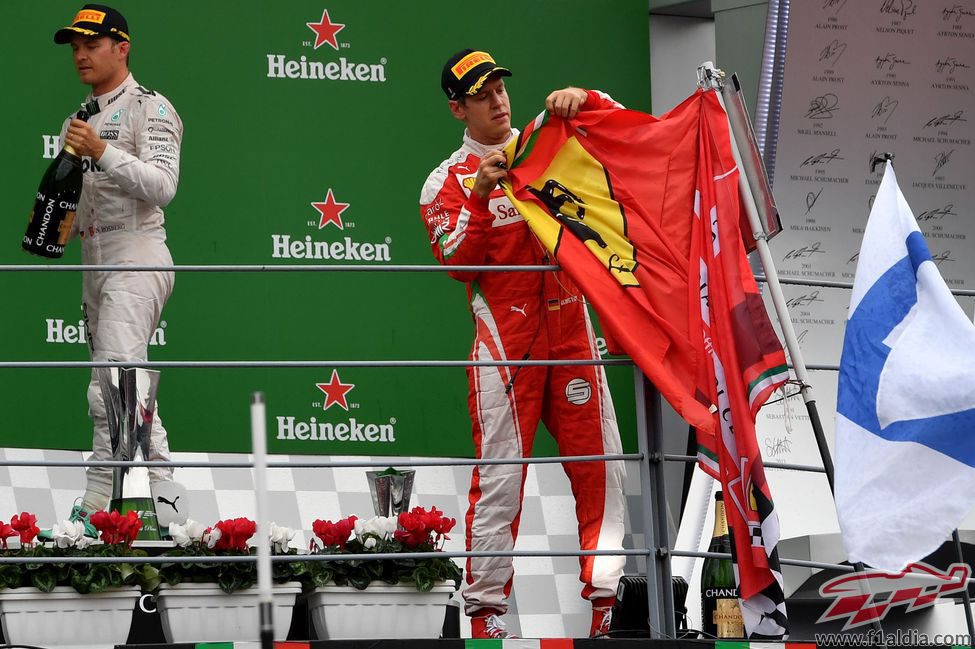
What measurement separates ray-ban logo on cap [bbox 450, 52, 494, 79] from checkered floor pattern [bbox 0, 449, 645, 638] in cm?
189

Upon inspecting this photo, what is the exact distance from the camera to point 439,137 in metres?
6.49

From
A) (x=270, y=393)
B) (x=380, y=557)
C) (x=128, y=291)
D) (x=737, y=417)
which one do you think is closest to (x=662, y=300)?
(x=737, y=417)

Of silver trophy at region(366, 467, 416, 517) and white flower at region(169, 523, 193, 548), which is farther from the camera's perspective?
silver trophy at region(366, 467, 416, 517)

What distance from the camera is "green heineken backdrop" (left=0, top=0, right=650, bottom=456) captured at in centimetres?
601

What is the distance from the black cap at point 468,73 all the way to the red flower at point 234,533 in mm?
1401

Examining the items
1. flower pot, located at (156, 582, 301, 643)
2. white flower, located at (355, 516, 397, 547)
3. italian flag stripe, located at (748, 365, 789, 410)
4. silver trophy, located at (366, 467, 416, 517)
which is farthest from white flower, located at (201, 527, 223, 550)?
italian flag stripe, located at (748, 365, 789, 410)

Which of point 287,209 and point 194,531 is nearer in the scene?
point 194,531

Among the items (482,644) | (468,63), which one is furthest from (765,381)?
(468,63)

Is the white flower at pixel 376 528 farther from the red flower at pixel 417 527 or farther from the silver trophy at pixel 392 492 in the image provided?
the silver trophy at pixel 392 492

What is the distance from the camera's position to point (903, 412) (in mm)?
3766

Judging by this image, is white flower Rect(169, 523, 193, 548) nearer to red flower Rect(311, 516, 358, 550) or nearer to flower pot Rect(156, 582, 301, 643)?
flower pot Rect(156, 582, 301, 643)

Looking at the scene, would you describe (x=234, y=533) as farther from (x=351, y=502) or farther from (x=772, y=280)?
(x=351, y=502)

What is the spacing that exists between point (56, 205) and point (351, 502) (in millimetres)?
1871

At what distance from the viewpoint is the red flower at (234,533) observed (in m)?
3.97
